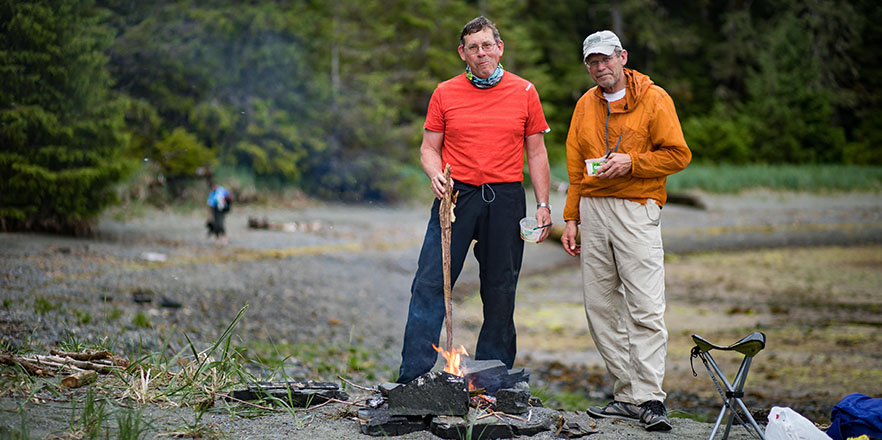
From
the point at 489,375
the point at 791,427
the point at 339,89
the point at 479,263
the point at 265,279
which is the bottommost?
the point at 265,279

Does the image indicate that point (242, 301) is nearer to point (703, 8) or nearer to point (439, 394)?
point (439, 394)

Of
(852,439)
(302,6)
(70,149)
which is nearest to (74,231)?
(70,149)

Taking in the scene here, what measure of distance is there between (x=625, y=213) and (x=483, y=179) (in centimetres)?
71

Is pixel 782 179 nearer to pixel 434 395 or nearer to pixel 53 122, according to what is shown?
pixel 53 122

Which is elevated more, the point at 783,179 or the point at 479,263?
the point at 479,263

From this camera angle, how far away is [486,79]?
12.7 feet

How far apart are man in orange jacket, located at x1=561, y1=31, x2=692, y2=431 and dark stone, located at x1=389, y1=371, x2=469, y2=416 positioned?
744 mm

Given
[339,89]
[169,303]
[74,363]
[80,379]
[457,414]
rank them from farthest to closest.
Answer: [339,89], [169,303], [74,363], [80,379], [457,414]

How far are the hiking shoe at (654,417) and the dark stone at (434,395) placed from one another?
2.81 ft

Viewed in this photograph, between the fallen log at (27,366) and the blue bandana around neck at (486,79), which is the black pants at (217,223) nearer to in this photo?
the fallen log at (27,366)

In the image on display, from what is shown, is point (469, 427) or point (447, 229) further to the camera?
point (447, 229)

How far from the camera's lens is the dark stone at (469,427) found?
3564 millimetres

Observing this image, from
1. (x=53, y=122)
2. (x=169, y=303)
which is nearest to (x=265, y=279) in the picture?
(x=169, y=303)

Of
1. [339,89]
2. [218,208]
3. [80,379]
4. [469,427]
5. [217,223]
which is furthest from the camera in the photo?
[339,89]
